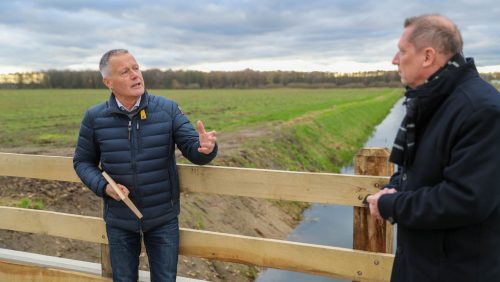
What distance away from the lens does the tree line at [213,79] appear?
101500 millimetres

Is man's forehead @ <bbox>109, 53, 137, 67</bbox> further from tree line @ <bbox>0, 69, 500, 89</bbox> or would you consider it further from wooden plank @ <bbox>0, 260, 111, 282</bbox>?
tree line @ <bbox>0, 69, 500, 89</bbox>

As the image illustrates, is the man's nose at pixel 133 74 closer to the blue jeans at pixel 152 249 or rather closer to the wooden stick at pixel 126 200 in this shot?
the wooden stick at pixel 126 200

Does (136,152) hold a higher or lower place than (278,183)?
higher

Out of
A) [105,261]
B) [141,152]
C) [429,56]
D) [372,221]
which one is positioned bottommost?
[105,261]

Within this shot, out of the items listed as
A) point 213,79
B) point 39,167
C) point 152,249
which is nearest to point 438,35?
point 152,249

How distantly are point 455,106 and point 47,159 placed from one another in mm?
3334

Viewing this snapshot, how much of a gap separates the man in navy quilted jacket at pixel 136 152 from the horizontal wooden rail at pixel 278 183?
220mm

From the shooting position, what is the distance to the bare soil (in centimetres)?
660

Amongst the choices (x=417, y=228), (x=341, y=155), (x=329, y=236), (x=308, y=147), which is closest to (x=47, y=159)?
(x=417, y=228)

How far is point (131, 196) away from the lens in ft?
11.2

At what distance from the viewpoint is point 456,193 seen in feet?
6.72

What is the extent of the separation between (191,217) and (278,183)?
5.24m

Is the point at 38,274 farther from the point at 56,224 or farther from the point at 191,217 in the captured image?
the point at 191,217

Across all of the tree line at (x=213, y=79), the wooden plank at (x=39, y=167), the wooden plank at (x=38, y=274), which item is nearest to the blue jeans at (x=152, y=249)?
the wooden plank at (x=38, y=274)
